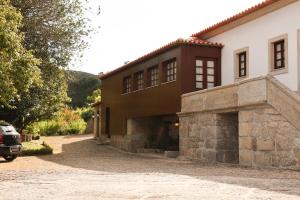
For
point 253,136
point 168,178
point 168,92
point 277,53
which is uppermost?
point 277,53

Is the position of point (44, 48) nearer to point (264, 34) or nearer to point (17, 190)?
point (264, 34)

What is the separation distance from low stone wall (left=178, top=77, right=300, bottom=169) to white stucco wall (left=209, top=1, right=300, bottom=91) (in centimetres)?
251

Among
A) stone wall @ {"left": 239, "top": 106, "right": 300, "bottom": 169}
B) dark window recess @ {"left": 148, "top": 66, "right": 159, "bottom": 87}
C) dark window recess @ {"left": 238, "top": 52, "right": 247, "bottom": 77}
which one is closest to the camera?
stone wall @ {"left": 239, "top": 106, "right": 300, "bottom": 169}

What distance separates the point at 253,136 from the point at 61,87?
1247cm

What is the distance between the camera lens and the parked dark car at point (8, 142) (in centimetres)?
Answer: 1759

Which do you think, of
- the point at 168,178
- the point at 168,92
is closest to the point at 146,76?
the point at 168,92

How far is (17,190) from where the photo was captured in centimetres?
865

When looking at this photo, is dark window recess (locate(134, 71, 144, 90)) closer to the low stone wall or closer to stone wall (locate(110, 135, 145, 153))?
stone wall (locate(110, 135, 145, 153))

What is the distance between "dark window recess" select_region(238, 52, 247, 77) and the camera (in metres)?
19.6

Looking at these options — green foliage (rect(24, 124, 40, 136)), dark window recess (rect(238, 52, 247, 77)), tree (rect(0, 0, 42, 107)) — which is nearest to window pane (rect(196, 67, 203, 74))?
dark window recess (rect(238, 52, 247, 77))

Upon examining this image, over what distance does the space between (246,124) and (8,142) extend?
9530 mm

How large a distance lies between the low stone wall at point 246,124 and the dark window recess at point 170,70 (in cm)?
237

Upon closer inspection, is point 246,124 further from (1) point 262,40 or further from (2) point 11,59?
(2) point 11,59

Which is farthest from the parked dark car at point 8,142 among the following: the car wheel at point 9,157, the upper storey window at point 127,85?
the upper storey window at point 127,85
